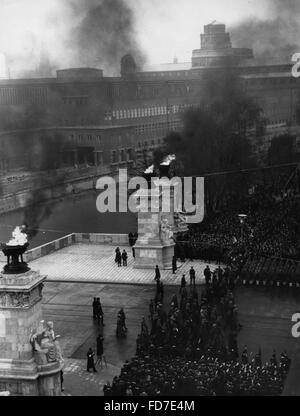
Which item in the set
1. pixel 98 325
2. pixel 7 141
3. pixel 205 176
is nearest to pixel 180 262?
pixel 98 325

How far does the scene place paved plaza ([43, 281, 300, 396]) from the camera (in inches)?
658

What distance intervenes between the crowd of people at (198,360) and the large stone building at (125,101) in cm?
3988

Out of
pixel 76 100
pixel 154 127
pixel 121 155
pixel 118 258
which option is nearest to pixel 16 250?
pixel 118 258

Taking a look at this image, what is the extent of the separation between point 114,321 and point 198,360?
19.6 feet

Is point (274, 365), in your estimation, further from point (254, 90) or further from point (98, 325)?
point (254, 90)

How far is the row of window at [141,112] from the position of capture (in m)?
64.5

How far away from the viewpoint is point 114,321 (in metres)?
21.0

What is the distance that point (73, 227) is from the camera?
42156mm

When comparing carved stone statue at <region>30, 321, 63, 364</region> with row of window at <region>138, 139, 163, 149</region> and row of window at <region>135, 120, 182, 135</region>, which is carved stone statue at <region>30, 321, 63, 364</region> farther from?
row of window at <region>138, 139, 163, 149</region>

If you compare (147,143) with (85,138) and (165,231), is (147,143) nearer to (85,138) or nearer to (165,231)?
(85,138)

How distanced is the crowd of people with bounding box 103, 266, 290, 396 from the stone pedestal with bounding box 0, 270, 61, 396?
1295mm

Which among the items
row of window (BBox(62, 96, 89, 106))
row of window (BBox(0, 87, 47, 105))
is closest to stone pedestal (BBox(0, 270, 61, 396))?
row of window (BBox(0, 87, 47, 105))

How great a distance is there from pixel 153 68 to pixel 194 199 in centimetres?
2878

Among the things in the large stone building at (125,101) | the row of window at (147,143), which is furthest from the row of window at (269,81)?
the row of window at (147,143)
